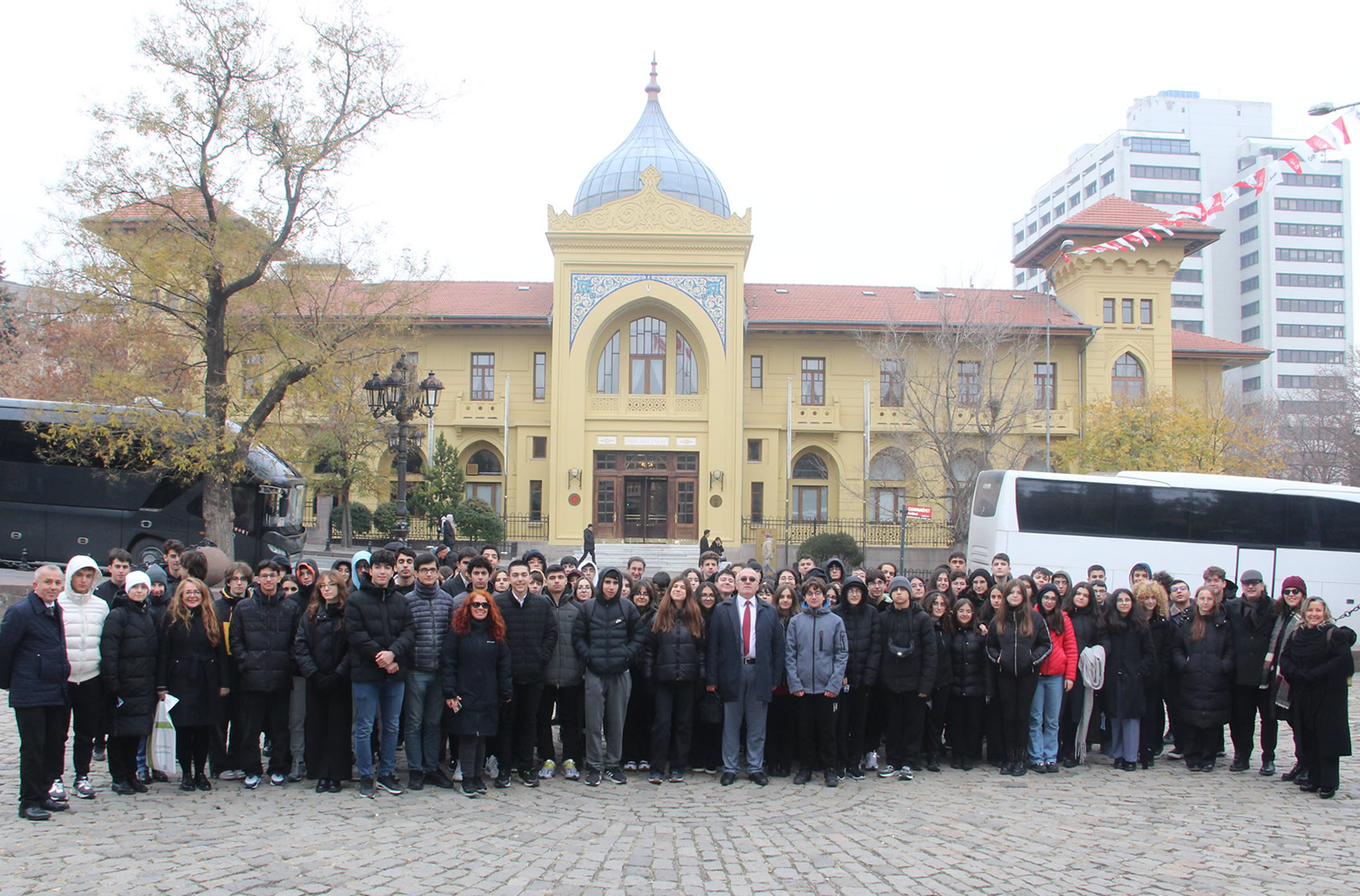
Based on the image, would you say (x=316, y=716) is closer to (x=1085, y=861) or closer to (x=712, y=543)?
(x=1085, y=861)

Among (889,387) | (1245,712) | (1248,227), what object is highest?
(1248,227)

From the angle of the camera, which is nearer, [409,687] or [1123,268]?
[409,687]

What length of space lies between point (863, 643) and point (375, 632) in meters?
4.30

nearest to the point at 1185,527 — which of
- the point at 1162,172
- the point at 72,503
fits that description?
the point at 72,503

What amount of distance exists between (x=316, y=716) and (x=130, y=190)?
1460cm

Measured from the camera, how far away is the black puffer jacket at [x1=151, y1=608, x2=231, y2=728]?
7.55 metres

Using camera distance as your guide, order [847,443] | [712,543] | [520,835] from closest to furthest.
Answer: [520,835]
[712,543]
[847,443]

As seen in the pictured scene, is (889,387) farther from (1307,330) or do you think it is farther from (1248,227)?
(1248,227)

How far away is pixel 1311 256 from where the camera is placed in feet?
298

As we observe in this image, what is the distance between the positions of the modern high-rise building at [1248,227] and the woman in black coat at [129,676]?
309 ft

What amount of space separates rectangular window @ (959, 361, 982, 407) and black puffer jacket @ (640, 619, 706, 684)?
2573 cm

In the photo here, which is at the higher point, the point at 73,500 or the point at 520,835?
the point at 73,500

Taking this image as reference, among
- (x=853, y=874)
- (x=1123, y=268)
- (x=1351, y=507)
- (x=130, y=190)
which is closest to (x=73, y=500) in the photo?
(x=130, y=190)

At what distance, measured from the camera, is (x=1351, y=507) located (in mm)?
18469
